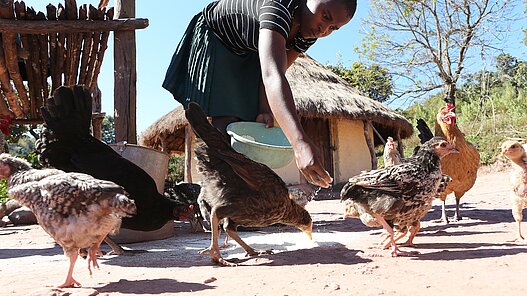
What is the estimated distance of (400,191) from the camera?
311 cm

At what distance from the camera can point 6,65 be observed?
5445mm

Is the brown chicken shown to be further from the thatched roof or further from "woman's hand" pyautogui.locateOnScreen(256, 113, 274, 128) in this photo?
the thatched roof

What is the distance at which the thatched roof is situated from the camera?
12320mm

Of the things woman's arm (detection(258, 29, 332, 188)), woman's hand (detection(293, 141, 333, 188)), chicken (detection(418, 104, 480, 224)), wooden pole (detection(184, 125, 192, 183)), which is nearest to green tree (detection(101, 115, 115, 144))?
wooden pole (detection(184, 125, 192, 183))

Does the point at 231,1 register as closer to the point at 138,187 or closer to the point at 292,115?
the point at 292,115

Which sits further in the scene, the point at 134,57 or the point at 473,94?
the point at 473,94

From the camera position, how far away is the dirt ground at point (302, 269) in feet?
6.42

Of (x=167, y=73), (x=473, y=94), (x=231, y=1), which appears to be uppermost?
(x=473, y=94)

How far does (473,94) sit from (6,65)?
78.8 feet

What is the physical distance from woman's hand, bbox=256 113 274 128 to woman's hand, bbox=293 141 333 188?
1464mm

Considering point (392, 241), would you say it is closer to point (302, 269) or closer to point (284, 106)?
point (302, 269)

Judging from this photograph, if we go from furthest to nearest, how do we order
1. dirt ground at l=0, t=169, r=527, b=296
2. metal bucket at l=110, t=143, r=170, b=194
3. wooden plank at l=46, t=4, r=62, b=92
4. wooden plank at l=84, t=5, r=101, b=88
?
1. wooden plank at l=46, t=4, r=62, b=92
2. wooden plank at l=84, t=5, r=101, b=88
3. metal bucket at l=110, t=143, r=170, b=194
4. dirt ground at l=0, t=169, r=527, b=296

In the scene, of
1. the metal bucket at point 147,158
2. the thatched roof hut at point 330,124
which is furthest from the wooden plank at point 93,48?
the thatched roof hut at point 330,124

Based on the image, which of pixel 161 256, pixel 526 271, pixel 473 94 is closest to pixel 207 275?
pixel 161 256
